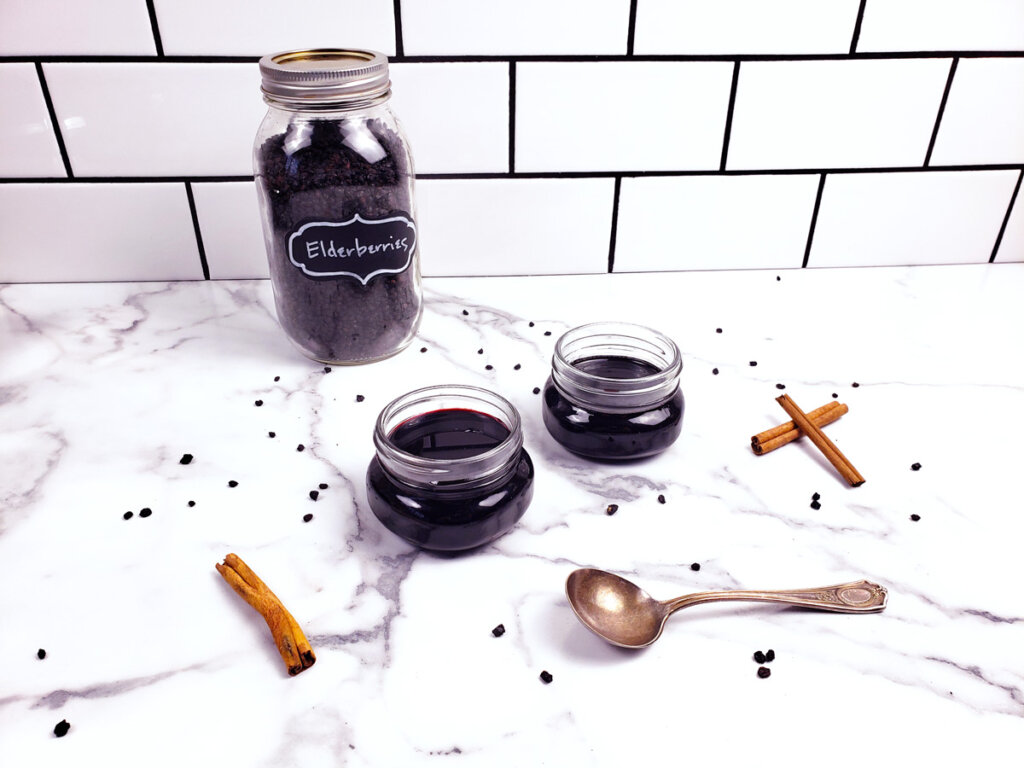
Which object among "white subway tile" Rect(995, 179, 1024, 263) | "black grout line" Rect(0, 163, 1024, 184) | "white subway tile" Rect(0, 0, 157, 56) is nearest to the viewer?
"white subway tile" Rect(0, 0, 157, 56)

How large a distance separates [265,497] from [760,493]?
43 centimetres

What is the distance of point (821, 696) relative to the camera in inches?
20.5

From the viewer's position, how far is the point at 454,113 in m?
0.92

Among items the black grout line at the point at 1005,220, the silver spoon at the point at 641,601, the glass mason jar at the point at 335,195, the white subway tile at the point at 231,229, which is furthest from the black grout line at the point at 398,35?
the black grout line at the point at 1005,220

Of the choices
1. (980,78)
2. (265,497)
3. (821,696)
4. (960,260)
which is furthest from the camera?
(960,260)

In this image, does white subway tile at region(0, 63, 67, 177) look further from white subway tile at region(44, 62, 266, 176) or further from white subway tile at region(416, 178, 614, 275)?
white subway tile at region(416, 178, 614, 275)

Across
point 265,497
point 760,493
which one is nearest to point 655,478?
point 760,493

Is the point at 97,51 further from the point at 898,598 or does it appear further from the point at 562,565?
the point at 898,598

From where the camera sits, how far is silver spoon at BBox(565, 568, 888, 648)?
552 mm

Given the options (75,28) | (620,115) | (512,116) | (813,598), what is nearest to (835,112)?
(620,115)

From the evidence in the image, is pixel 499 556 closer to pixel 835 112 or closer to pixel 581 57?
pixel 581 57

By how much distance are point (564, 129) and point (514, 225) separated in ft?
0.43

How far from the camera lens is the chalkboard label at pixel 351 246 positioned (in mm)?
763

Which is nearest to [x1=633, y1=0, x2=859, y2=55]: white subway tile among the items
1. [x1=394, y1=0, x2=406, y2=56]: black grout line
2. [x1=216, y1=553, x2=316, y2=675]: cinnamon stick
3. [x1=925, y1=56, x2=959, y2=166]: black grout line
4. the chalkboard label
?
[x1=925, y1=56, x2=959, y2=166]: black grout line
